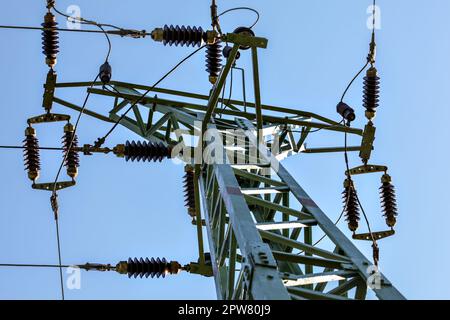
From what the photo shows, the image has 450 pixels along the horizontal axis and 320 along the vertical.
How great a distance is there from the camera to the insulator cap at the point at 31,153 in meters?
14.3

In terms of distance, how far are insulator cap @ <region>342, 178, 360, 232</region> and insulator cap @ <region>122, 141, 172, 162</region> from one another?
2570 millimetres

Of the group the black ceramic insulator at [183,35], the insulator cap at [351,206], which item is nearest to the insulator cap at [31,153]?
the black ceramic insulator at [183,35]

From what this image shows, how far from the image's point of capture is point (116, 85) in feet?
49.5

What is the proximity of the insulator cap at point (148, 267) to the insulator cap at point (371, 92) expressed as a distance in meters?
3.33

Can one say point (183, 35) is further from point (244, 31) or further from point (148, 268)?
point (148, 268)

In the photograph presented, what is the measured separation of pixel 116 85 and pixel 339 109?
3.11 metres

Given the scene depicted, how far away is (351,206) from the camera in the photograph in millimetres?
14805

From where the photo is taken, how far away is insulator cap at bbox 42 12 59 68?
46.6 feet

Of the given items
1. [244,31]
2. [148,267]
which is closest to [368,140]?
[244,31]

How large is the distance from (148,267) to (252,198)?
258cm

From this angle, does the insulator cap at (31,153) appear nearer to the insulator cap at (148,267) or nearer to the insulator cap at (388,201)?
the insulator cap at (148,267)
